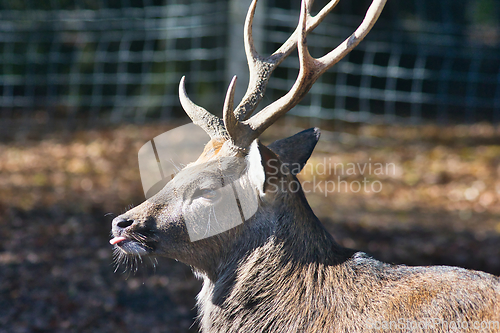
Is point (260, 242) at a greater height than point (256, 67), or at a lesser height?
lesser

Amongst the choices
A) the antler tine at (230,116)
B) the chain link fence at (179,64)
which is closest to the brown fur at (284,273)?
the antler tine at (230,116)

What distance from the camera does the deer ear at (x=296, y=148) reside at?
111 inches

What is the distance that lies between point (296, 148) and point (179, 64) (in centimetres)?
804

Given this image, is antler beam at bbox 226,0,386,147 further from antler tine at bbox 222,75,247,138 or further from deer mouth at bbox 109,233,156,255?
deer mouth at bbox 109,233,156,255

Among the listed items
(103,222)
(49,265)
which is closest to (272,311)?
(49,265)

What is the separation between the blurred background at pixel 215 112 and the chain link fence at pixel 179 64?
4cm

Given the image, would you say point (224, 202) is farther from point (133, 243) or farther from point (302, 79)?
point (302, 79)

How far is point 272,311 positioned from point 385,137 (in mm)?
7641

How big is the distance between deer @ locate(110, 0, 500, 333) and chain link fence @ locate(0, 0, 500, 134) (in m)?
7.23

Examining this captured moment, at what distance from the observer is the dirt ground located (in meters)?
4.07

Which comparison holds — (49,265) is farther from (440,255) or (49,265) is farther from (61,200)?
(440,255)

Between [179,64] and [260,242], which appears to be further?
[179,64]

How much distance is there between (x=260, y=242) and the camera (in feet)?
8.18

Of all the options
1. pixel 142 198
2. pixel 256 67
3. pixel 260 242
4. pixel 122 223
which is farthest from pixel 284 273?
pixel 142 198
